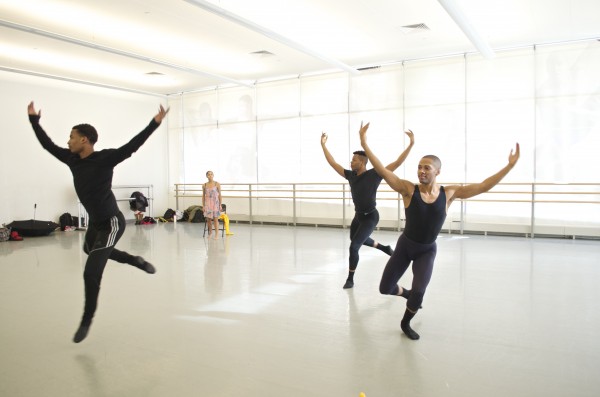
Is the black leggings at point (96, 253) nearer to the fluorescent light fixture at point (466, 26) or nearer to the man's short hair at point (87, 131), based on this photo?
the man's short hair at point (87, 131)

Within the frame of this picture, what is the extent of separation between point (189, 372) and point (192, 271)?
9.87 feet

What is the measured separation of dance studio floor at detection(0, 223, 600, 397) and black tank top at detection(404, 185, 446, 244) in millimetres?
704

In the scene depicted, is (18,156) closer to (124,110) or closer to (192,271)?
(124,110)

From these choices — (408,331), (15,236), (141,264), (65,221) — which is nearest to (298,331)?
(408,331)

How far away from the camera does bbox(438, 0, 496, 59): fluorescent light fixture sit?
6.00 metres

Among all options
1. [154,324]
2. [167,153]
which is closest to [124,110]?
[167,153]

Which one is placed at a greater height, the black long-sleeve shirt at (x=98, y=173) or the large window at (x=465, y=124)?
the large window at (x=465, y=124)

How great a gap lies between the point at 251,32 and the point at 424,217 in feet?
19.0

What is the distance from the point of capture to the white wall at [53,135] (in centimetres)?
995

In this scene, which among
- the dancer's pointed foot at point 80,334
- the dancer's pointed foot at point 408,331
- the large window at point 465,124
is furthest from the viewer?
the large window at point 465,124

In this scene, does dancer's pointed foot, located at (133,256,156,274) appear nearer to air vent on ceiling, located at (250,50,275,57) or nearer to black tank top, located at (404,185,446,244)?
Result: black tank top, located at (404,185,446,244)

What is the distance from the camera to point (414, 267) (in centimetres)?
314

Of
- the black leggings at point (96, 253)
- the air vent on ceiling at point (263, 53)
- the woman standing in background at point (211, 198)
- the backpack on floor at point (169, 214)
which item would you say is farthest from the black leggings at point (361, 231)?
the backpack on floor at point (169, 214)

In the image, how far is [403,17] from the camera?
704cm
